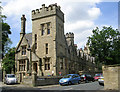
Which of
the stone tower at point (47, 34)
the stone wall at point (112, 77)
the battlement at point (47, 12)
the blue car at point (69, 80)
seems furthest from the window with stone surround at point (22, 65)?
the stone wall at point (112, 77)

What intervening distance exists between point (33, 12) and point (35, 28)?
3.48 metres

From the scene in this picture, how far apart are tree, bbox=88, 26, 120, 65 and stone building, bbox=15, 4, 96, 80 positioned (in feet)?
45.9

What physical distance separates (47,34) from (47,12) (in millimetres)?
4439

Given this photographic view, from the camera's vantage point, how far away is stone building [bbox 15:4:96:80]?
2739 cm

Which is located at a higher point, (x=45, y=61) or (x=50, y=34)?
(x=50, y=34)

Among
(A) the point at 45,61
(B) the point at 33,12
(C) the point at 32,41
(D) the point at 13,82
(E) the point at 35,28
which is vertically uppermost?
(B) the point at 33,12

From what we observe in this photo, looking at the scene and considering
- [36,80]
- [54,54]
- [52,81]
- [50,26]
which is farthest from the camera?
[50,26]

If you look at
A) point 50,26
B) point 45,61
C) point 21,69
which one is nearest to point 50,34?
point 50,26

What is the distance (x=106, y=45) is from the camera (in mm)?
40406

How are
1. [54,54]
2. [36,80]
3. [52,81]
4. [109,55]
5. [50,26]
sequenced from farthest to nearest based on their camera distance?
[109,55] < [50,26] < [54,54] < [52,81] < [36,80]

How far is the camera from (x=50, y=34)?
1119 inches

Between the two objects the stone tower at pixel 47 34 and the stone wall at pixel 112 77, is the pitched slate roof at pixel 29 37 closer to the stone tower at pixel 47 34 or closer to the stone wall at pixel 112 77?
the stone tower at pixel 47 34

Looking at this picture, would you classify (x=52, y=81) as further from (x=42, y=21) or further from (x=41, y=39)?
(x=42, y=21)

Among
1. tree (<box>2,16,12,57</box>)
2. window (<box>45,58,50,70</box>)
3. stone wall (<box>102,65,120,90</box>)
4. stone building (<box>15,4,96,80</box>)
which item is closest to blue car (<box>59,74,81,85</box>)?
stone building (<box>15,4,96,80</box>)
